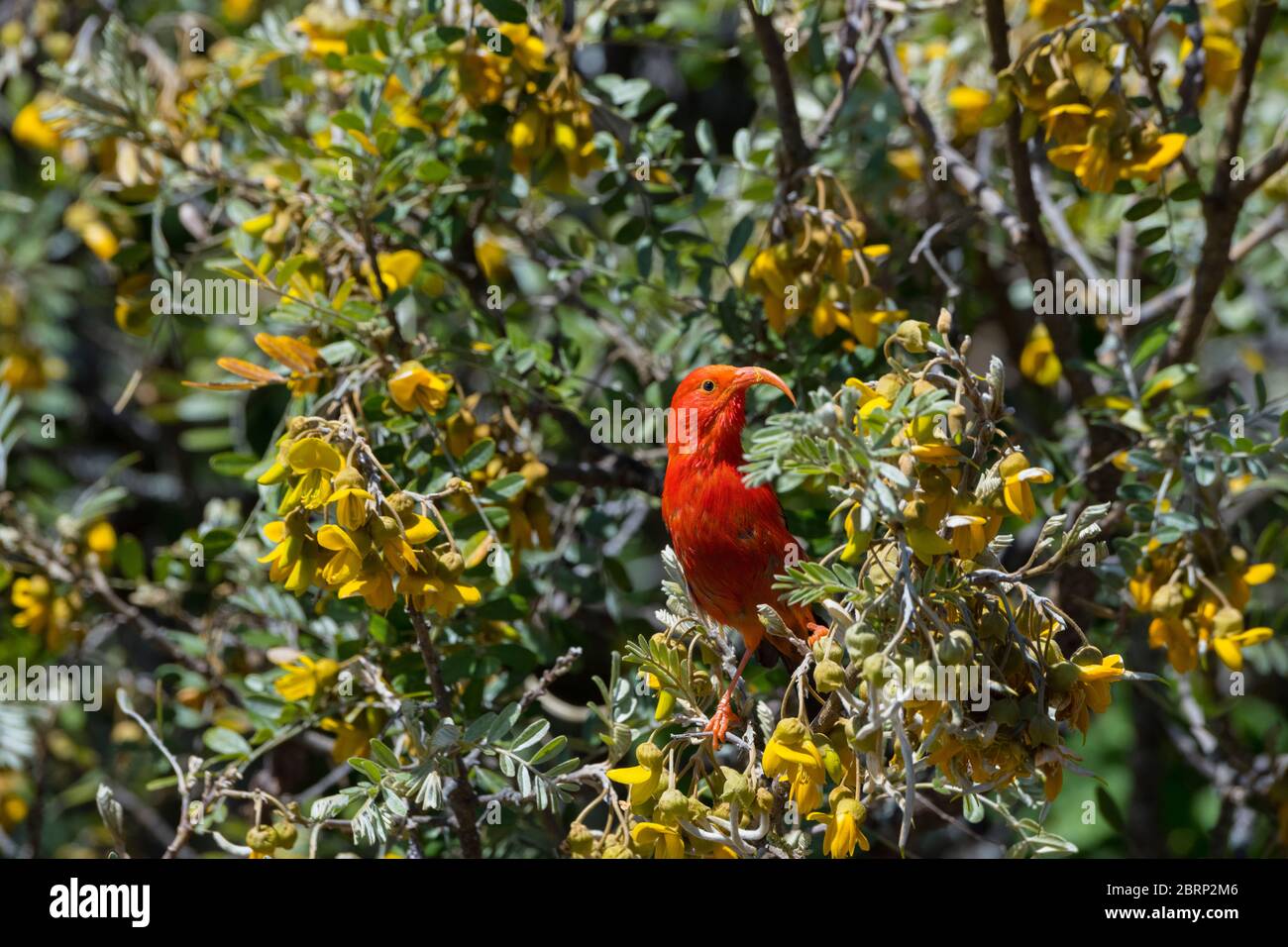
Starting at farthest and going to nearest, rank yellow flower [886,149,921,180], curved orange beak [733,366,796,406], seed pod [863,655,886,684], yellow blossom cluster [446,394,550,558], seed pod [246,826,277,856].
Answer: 1. yellow flower [886,149,921,180]
2. yellow blossom cluster [446,394,550,558]
3. curved orange beak [733,366,796,406]
4. seed pod [246,826,277,856]
5. seed pod [863,655,886,684]

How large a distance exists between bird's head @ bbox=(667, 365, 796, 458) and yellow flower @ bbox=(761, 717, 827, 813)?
733mm

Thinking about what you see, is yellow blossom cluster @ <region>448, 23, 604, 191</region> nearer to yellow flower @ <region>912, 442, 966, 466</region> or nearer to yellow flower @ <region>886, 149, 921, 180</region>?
yellow flower @ <region>886, 149, 921, 180</region>

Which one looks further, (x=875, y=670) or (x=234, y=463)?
(x=234, y=463)

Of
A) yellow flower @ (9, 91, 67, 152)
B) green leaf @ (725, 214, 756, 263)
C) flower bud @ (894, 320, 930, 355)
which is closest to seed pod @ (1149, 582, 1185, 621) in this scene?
flower bud @ (894, 320, 930, 355)

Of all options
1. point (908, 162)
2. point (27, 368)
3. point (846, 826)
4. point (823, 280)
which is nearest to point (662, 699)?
point (846, 826)

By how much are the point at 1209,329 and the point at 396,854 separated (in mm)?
2578

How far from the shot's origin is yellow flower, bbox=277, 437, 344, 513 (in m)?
1.92

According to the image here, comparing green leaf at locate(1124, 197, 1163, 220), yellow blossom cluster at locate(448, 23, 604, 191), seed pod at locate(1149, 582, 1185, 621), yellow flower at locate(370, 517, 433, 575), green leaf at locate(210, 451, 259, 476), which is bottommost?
seed pod at locate(1149, 582, 1185, 621)

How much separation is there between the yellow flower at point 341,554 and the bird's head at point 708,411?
695 mm

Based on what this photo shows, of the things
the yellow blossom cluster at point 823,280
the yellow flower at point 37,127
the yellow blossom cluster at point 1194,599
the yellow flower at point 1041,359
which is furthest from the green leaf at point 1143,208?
the yellow flower at point 37,127

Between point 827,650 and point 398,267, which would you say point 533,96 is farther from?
point 827,650

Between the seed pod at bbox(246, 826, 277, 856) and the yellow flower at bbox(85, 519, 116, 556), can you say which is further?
the yellow flower at bbox(85, 519, 116, 556)

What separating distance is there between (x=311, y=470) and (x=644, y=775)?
659mm

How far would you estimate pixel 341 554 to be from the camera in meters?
1.94
